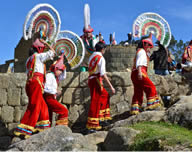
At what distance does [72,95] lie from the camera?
22.4 feet

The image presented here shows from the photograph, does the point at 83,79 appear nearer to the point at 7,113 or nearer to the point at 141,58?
the point at 141,58

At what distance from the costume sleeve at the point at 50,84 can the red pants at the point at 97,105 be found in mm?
766

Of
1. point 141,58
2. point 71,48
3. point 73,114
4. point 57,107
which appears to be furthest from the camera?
point 71,48

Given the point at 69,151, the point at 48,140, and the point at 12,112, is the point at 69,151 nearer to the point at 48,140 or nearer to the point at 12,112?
the point at 48,140

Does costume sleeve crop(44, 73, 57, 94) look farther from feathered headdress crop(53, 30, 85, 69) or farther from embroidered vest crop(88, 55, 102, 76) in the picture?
feathered headdress crop(53, 30, 85, 69)

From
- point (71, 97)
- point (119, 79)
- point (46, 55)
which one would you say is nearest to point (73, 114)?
point (71, 97)

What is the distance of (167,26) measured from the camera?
757 cm

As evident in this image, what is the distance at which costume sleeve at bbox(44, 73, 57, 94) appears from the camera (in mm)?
5512

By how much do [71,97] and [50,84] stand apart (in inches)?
53.0

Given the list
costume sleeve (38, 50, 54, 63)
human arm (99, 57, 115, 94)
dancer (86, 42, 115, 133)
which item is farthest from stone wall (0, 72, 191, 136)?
costume sleeve (38, 50, 54, 63)

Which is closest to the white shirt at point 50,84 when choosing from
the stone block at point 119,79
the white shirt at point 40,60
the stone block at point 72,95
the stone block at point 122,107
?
the white shirt at point 40,60

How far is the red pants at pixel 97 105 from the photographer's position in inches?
224

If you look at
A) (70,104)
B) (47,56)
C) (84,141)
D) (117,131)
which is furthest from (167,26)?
(84,141)

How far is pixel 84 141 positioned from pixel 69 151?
0.34 metres
